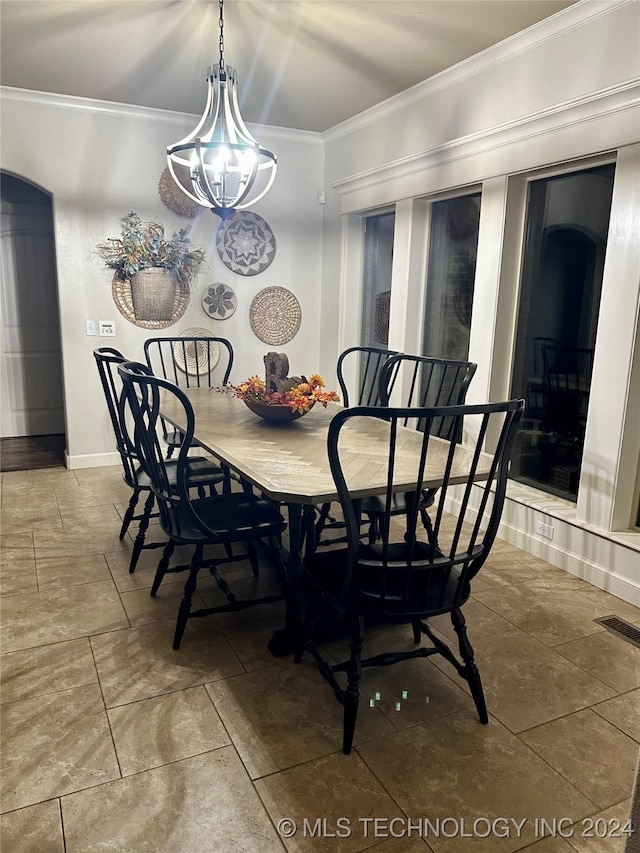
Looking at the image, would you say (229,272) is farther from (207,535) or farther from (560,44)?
(207,535)

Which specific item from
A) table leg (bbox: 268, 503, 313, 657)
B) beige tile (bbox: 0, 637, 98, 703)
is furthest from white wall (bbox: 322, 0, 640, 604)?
beige tile (bbox: 0, 637, 98, 703)

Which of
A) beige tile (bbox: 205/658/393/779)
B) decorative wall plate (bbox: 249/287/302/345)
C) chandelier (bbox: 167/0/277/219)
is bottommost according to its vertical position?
beige tile (bbox: 205/658/393/779)

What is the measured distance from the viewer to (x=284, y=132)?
4.88 m

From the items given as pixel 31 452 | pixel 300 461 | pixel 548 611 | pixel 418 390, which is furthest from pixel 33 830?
pixel 31 452

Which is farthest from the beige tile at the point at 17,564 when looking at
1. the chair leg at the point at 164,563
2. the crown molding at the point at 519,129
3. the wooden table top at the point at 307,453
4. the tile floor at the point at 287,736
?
the crown molding at the point at 519,129

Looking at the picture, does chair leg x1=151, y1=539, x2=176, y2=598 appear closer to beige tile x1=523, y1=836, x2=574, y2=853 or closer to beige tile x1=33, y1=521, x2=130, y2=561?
beige tile x1=33, y1=521, x2=130, y2=561

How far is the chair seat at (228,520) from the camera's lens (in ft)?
7.34

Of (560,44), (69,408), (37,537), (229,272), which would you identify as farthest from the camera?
(229,272)

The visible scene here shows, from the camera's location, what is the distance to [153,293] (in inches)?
180

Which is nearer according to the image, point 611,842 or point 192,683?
point 611,842

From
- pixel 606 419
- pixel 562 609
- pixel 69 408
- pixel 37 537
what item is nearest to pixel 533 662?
pixel 562 609

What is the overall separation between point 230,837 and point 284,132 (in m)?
4.78

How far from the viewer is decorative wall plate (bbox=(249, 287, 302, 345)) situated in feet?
16.7

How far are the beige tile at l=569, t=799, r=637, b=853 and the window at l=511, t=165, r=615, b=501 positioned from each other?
184 centimetres
